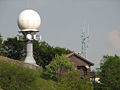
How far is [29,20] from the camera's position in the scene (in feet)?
222

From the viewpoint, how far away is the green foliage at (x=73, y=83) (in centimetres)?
4544

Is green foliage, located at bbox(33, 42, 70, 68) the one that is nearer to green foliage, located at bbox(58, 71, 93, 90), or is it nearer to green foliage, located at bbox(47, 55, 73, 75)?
green foliage, located at bbox(47, 55, 73, 75)

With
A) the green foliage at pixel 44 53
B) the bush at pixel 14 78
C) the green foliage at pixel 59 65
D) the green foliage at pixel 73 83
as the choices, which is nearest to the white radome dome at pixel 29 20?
the green foliage at pixel 59 65

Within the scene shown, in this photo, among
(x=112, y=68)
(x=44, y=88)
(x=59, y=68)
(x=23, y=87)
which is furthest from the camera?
(x=59, y=68)

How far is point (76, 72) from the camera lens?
156 ft

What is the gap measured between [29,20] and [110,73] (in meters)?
19.1

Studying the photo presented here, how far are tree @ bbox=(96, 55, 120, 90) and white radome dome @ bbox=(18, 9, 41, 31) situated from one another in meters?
16.7

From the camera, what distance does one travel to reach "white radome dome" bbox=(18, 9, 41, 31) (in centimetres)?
6775

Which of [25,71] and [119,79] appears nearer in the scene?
[25,71]

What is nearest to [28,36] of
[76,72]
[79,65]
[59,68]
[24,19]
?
[24,19]

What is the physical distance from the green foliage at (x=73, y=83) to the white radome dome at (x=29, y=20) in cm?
2268

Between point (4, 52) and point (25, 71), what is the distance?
4631 centimetres

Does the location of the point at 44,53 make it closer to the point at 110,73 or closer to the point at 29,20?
the point at 29,20

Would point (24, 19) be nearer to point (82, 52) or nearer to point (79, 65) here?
point (79, 65)
